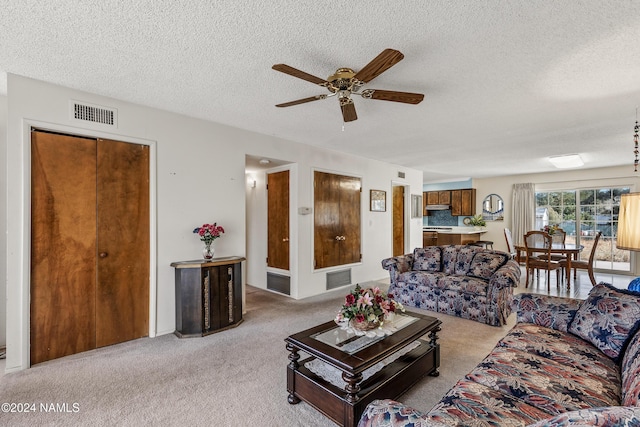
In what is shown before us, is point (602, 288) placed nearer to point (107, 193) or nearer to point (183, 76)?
point (183, 76)

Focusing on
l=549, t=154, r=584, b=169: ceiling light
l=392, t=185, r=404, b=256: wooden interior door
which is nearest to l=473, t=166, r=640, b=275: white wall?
l=549, t=154, r=584, b=169: ceiling light

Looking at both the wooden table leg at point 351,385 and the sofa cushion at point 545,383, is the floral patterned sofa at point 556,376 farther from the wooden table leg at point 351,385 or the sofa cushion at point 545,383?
the wooden table leg at point 351,385

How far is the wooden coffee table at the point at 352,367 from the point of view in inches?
69.6

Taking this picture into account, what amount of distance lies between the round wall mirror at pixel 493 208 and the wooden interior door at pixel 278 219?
21.7ft

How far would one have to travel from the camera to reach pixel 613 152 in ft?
17.4

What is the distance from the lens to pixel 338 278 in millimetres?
5371

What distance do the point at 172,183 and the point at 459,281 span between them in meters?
3.77

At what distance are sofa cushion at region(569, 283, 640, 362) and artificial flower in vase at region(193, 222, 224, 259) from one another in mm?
3353

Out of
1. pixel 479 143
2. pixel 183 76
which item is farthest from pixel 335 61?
pixel 479 143

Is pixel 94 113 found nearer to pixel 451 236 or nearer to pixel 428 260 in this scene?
pixel 428 260

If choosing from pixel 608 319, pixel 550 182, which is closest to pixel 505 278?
pixel 608 319

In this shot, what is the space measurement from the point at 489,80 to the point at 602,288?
1.85 metres

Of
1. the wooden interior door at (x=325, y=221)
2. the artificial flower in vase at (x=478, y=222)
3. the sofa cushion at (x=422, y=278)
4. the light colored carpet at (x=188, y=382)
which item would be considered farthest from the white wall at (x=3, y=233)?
the artificial flower in vase at (x=478, y=222)

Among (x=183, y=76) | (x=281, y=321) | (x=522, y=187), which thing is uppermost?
(x=183, y=76)
